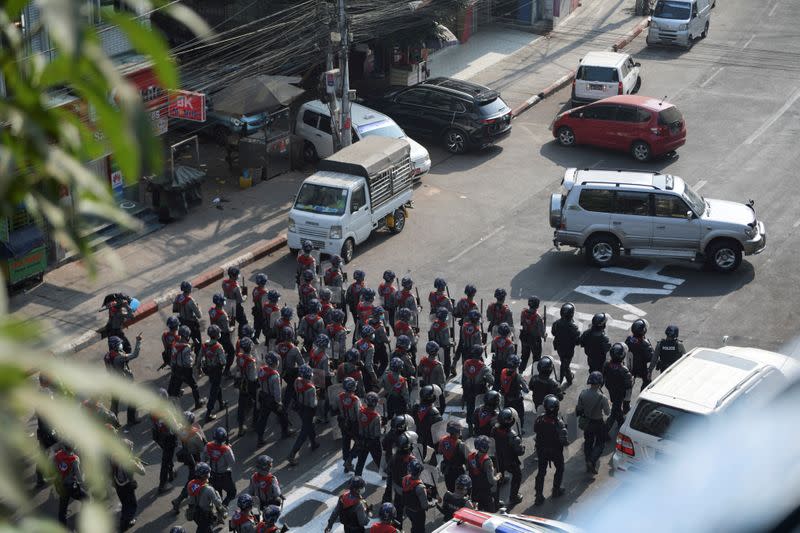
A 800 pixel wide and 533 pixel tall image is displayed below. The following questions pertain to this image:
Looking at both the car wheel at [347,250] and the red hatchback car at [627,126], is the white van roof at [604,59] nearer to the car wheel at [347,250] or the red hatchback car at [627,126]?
the red hatchback car at [627,126]

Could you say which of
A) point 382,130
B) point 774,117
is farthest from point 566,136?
point 774,117

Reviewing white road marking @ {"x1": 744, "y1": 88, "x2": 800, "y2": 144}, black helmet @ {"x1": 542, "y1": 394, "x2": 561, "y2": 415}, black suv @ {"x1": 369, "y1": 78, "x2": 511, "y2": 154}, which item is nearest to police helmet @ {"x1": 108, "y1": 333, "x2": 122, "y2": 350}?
black helmet @ {"x1": 542, "y1": 394, "x2": 561, "y2": 415}

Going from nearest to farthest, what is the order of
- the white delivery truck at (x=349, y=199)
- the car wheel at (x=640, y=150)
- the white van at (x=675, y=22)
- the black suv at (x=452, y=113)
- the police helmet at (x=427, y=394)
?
the police helmet at (x=427, y=394) < the white delivery truck at (x=349, y=199) < the car wheel at (x=640, y=150) < the black suv at (x=452, y=113) < the white van at (x=675, y=22)

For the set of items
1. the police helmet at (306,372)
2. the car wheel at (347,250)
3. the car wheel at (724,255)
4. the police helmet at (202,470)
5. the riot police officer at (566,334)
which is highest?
the police helmet at (202,470)

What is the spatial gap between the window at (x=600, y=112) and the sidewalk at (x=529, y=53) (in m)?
3.85

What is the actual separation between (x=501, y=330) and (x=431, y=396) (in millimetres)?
2410

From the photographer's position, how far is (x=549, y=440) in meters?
16.0

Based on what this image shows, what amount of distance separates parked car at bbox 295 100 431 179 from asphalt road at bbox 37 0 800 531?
2.80 feet

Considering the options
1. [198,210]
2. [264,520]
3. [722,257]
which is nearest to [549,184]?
[722,257]

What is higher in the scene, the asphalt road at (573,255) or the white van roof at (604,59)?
the white van roof at (604,59)

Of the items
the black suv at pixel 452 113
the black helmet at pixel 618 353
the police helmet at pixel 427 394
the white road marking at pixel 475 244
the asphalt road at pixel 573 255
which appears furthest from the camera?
the black suv at pixel 452 113

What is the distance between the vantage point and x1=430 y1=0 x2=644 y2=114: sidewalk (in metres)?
37.9

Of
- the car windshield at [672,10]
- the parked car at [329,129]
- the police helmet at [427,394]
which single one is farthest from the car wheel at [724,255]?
the car windshield at [672,10]

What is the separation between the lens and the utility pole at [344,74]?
27.2 m
